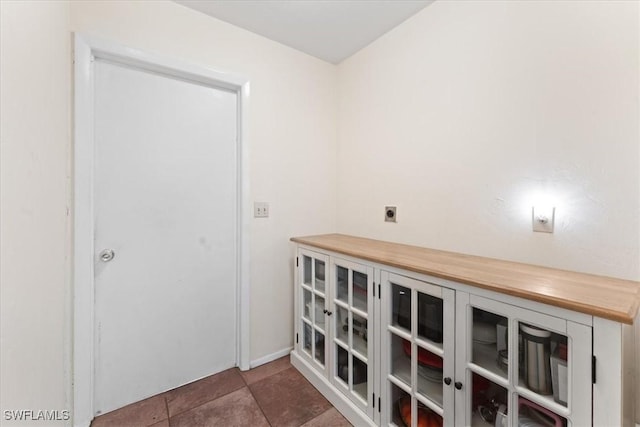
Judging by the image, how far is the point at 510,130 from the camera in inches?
51.0

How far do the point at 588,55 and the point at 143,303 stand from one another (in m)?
2.53

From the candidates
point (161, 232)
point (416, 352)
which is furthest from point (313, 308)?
point (161, 232)

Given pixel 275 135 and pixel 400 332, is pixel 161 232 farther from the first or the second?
pixel 400 332

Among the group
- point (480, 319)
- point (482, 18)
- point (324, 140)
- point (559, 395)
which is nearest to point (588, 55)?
point (482, 18)

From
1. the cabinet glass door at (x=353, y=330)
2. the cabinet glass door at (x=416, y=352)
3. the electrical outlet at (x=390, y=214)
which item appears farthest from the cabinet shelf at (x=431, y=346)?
the electrical outlet at (x=390, y=214)

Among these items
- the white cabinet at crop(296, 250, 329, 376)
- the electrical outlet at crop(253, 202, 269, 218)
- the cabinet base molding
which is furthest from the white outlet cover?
the electrical outlet at crop(253, 202, 269, 218)

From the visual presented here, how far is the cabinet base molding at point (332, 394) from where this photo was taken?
4.56 feet

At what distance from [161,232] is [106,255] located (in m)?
0.29

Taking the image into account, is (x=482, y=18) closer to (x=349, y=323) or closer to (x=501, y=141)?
(x=501, y=141)

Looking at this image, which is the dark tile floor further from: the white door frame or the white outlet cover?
the white outlet cover

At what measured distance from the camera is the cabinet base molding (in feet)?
4.56

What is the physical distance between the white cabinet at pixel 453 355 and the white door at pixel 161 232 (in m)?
0.79

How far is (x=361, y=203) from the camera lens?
212cm

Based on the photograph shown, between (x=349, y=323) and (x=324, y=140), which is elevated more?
(x=324, y=140)
